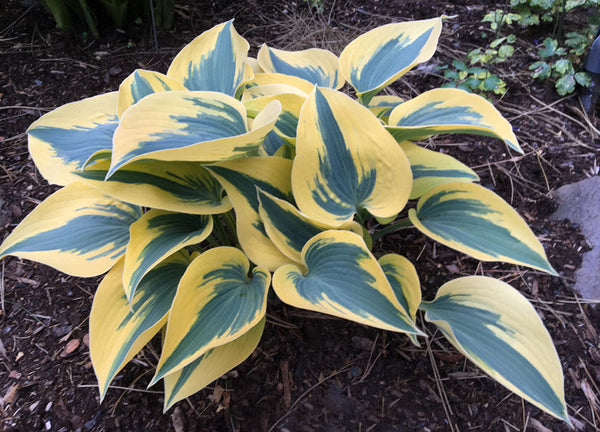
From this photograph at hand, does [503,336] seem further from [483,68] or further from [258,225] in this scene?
[483,68]

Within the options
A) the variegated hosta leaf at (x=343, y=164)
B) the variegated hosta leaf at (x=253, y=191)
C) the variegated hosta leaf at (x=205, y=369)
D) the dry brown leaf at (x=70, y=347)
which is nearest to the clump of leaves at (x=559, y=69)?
the variegated hosta leaf at (x=343, y=164)

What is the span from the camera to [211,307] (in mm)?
872

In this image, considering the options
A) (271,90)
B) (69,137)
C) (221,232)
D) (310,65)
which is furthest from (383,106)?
(69,137)

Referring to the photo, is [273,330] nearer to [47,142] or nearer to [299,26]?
[47,142]

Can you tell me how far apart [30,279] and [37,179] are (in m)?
0.43

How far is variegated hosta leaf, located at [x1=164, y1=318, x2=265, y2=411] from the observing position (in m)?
0.91

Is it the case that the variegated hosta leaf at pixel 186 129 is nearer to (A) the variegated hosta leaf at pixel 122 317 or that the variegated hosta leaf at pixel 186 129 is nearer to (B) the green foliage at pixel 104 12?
(A) the variegated hosta leaf at pixel 122 317

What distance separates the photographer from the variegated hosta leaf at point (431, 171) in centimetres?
109

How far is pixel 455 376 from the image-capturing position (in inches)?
42.7

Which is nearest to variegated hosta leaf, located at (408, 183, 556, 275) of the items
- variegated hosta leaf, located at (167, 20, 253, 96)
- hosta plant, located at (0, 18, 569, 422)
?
hosta plant, located at (0, 18, 569, 422)

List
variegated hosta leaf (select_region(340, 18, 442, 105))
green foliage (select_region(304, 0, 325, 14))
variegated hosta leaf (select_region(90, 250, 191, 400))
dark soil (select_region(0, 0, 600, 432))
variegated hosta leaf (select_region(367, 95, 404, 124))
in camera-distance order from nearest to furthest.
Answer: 1. variegated hosta leaf (select_region(90, 250, 191, 400))
2. dark soil (select_region(0, 0, 600, 432))
3. variegated hosta leaf (select_region(340, 18, 442, 105))
4. variegated hosta leaf (select_region(367, 95, 404, 124))
5. green foliage (select_region(304, 0, 325, 14))

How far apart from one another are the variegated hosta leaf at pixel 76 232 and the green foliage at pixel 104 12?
1251mm

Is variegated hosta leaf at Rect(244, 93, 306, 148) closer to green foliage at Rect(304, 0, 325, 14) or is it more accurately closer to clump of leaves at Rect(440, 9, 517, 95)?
clump of leaves at Rect(440, 9, 517, 95)

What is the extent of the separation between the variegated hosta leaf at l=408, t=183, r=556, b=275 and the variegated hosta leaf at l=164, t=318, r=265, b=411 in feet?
1.55
